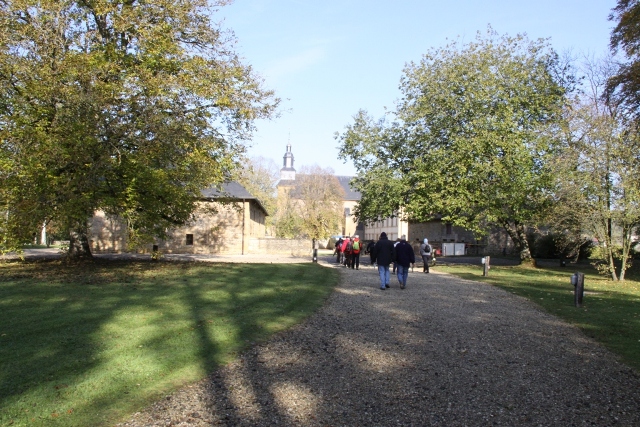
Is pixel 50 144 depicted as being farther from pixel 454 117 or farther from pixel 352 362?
pixel 454 117

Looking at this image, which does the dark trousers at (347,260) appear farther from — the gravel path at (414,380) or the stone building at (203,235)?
the gravel path at (414,380)

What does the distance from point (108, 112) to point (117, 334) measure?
1119cm

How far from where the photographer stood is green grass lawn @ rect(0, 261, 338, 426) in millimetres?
5262

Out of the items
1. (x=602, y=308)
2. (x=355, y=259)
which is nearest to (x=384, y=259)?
(x=602, y=308)

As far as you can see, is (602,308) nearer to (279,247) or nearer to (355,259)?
(355,259)

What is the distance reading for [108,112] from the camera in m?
17.1

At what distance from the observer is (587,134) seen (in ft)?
69.5

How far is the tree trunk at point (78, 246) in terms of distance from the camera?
21156mm

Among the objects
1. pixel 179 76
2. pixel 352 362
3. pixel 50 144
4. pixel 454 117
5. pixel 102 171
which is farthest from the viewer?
pixel 454 117

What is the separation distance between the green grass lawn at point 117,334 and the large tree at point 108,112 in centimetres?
292

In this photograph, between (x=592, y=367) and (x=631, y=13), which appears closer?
(x=592, y=367)

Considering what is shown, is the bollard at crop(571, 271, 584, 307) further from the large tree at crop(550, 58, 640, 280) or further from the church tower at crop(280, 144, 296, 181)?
the church tower at crop(280, 144, 296, 181)

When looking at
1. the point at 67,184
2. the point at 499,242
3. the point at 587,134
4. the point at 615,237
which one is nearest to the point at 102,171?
the point at 67,184

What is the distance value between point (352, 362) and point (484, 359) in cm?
185
